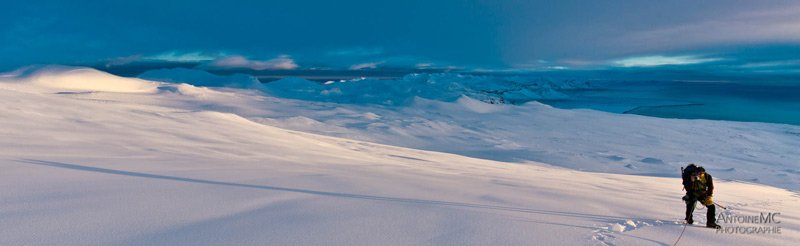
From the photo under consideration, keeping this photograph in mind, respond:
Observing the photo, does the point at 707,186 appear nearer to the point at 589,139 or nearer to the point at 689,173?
the point at 689,173

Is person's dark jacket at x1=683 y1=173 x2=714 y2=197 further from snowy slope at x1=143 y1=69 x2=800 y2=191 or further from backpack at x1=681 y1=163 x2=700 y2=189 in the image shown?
snowy slope at x1=143 y1=69 x2=800 y2=191

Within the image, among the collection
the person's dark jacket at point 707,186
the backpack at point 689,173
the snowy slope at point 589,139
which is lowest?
the person's dark jacket at point 707,186

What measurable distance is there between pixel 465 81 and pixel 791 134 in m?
145

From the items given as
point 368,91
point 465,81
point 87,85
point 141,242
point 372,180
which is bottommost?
point 141,242

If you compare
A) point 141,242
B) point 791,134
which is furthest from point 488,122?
point 141,242

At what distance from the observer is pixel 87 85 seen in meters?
55.2

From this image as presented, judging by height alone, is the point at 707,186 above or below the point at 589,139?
below

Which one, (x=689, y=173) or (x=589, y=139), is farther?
(x=589, y=139)

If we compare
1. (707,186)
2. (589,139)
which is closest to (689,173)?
(707,186)

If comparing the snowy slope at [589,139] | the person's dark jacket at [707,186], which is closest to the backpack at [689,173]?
the person's dark jacket at [707,186]

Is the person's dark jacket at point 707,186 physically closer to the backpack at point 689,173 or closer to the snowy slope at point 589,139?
the backpack at point 689,173

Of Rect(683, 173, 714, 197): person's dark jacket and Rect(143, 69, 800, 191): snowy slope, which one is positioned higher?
Rect(143, 69, 800, 191): snowy slope

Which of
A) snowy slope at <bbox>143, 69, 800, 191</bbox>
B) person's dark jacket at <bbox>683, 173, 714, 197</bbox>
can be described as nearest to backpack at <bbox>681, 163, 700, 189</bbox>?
person's dark jacket at <bbox>683, 173, 714, 197</bbox>

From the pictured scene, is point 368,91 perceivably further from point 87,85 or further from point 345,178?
point 345,178
